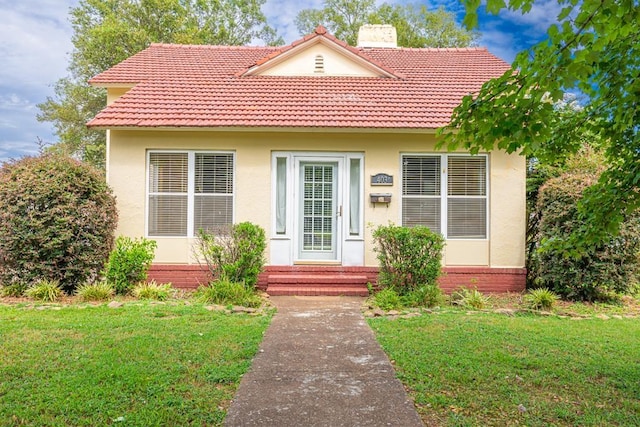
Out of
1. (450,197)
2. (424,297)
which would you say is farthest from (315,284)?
(450,197)

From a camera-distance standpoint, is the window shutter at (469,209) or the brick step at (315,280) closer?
the brick step at (315,280)

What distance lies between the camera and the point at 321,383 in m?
3.82

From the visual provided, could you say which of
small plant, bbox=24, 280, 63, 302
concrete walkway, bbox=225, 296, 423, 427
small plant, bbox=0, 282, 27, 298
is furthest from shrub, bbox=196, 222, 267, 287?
small plant, bbox=0, 282, 27, 298

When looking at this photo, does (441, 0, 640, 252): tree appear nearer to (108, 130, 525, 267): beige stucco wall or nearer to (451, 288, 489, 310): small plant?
(451, 288, 489, 310): small plant

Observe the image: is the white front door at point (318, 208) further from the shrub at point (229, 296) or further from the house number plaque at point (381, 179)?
the shrub at point (229, 296)

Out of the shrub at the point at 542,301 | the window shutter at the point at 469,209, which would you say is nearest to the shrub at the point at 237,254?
the window shutter at the point at 469,209

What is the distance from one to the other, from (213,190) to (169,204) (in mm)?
967

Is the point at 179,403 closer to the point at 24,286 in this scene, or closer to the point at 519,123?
the point at 519,123

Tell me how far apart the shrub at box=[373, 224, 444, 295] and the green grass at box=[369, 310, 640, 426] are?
1123 millimetres

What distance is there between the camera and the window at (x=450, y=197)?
899 cm

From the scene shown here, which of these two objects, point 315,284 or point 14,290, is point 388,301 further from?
point 14,290

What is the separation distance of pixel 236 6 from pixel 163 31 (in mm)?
5240

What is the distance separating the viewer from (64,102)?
24188 millimetres

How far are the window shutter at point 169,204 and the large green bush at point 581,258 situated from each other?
6945mm
